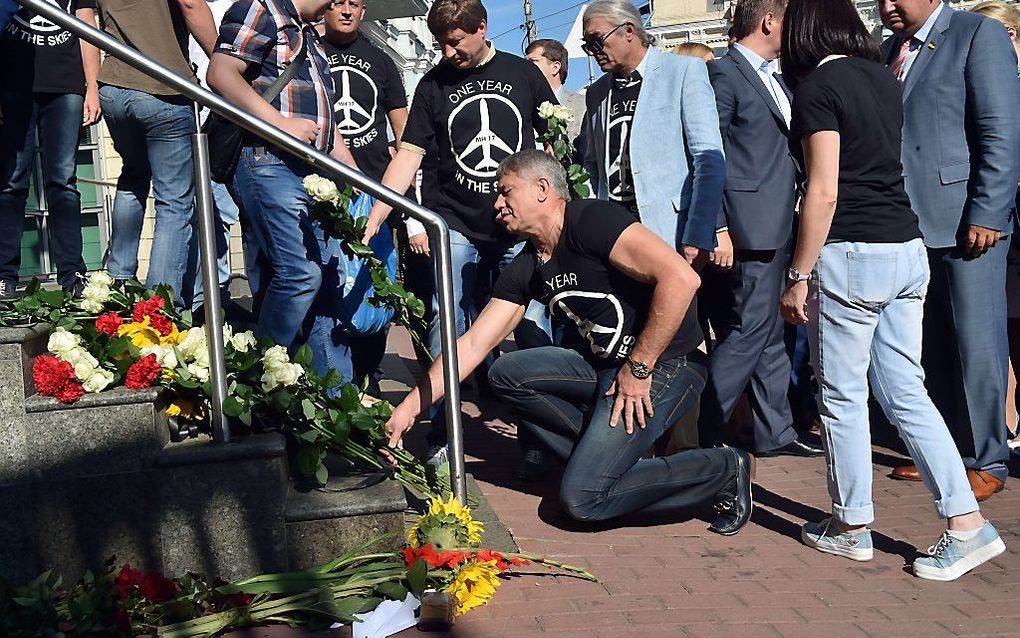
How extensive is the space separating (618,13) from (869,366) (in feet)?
6.56

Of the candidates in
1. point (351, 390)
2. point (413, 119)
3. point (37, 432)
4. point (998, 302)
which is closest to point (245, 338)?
point (351, 390)

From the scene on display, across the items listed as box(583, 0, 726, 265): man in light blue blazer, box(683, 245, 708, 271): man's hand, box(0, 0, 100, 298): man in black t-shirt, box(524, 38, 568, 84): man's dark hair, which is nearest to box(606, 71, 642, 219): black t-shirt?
box(583, 0, 726, 265): man in light blue blazer

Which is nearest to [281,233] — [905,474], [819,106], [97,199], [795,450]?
[819,106]

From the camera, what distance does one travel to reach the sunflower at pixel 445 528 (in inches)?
136

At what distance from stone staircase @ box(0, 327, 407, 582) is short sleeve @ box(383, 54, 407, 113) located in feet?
9.32

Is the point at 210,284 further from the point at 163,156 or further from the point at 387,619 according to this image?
the point at 163,156

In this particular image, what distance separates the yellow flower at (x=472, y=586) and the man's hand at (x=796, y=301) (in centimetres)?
139

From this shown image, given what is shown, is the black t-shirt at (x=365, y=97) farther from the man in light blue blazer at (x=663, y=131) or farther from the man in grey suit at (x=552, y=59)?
the man in grey suit at (x=552, y=59)

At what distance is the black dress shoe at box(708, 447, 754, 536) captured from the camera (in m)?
4.28

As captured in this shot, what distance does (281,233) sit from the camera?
15.0 ft

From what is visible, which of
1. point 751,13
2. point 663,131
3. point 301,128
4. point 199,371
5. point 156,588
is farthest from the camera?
point 751,13

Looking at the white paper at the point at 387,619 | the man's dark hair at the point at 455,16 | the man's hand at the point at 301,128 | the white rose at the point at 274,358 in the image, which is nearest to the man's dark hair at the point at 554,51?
the man's dark hair at the point at 455,16

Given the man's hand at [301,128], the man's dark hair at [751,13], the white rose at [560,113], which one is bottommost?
the white rose at [560,113]

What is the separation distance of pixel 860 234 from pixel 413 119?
2.36 meters
